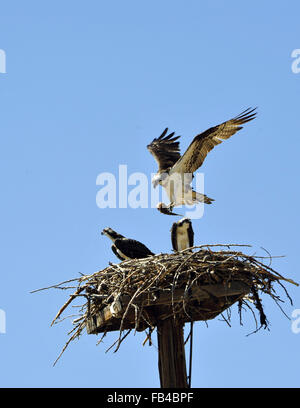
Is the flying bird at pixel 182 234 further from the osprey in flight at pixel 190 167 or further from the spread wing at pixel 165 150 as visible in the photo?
the spread wing at pixel 165 150

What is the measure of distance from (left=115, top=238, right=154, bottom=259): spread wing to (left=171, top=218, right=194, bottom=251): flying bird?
0.36 m

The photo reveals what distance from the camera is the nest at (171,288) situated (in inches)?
323

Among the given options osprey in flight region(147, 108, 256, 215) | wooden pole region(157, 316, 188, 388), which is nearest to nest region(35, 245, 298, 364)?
wooden pole region(157, 316, 188, 388)

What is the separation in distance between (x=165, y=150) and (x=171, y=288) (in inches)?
190

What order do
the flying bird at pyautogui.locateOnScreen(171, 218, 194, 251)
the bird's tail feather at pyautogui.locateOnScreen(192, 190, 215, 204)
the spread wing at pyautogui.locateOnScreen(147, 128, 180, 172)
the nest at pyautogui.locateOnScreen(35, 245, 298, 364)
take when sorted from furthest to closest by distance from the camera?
the spread wing at pyautogui.locateOnScreen(147, 128, 180, 172) → the bird's tail feather at pyautogui.locateOnScreen(192, 190, 215, 204) → the flying bird at pyautogui.locateOnScreen(171, 218, 194, 251) → the nest at pyautogui.locateOnScreen(35, 245, 298, 364)

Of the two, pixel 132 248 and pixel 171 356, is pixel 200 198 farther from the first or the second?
pixel 171 356

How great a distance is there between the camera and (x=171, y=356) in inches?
328

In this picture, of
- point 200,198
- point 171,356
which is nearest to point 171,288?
point 171,356

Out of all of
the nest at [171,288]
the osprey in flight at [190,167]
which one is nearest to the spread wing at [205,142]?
the osprey in flight at [190,167]

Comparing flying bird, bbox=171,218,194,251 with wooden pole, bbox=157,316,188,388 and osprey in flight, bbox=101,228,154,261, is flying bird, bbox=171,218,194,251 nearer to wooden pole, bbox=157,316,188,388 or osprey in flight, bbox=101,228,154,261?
osprey in flight, bbox=101,228,154,261

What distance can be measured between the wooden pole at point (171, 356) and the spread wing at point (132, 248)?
5.80 feet

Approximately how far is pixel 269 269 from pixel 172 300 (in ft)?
4.02

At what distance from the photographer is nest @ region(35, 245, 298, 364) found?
821cm
